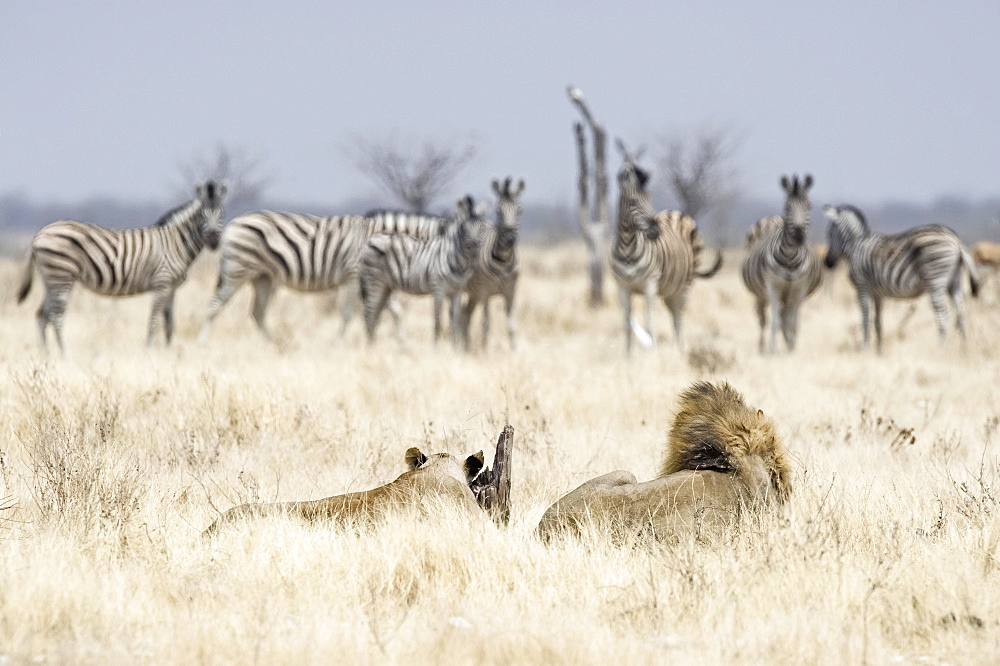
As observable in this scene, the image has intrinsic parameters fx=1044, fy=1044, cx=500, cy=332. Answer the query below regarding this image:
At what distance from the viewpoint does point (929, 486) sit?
19.6ft

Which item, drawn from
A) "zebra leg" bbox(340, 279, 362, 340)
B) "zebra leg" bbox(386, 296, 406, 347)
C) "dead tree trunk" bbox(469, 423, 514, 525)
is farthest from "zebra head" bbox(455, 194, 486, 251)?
"dead tree trunk" bbox(469, 423, 514, 525)

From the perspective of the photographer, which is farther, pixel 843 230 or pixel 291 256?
pixel 843 230

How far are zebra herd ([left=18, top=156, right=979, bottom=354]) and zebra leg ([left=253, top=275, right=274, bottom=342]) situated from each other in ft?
0.07

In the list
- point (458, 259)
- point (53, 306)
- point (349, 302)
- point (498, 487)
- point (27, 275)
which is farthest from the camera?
point (349, 302)

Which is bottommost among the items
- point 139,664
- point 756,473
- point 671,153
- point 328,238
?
point 139,664

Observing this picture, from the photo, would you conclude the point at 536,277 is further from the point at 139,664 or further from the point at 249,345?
the point at 139,664

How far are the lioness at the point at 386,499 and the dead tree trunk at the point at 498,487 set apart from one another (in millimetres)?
138

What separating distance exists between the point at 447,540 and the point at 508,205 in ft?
33.2

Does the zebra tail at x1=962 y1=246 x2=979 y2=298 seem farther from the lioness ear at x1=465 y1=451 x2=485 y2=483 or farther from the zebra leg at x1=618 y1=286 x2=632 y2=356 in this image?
the lioness ear at x1=465 y1=451 x2=485 y2=483

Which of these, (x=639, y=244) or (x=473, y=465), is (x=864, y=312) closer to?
(x=639, y=244)

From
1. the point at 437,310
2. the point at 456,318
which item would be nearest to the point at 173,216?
the point at 437,310

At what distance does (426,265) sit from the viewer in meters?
15.1

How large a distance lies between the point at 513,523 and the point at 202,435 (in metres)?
3.05


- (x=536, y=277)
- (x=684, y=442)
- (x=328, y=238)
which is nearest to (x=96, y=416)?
(x=684, y=442)
